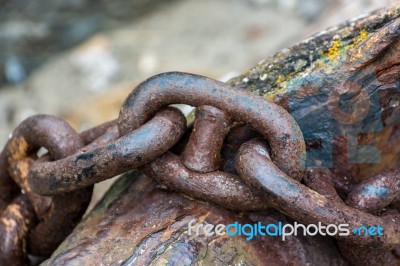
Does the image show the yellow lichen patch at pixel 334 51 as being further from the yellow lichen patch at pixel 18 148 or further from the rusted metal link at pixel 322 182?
the yellow lichen patch at pixel 18 148

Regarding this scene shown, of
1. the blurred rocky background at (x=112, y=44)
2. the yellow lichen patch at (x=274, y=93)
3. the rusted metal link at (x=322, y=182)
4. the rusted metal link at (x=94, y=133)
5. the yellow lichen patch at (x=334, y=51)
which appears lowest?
the blurred rocky background at (x=112, y=44)

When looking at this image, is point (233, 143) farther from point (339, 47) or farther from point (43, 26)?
point (43, 26)

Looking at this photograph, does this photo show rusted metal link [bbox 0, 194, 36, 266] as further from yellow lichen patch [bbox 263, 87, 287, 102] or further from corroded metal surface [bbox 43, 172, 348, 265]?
yellow lichen patch [bbox 263, 87, 287, 102]

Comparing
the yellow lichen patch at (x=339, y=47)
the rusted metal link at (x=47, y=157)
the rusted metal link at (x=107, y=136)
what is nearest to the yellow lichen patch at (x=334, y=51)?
the yellow lichen patch at (x=339, y=47)

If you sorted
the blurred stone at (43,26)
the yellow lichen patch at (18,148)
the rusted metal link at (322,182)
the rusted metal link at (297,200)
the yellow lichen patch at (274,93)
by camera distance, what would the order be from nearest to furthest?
1. the rusted metal link at (297,200)
2. the rusted metal link at (322,182)
3. the yellow lichen patch at (274,93)
4. the yellow lichen patch at (18,148)
5. the blurred stone at (43,26)

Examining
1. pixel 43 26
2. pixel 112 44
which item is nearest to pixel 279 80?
pixel 43 26
